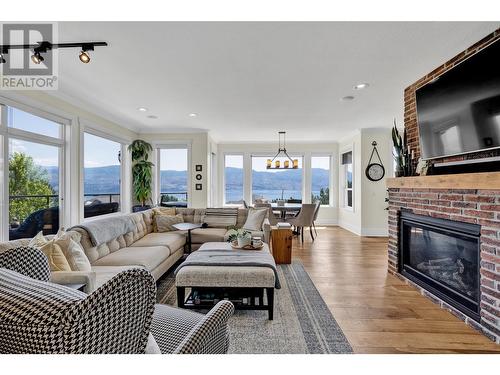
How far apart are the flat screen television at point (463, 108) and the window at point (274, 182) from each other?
17.6 feet

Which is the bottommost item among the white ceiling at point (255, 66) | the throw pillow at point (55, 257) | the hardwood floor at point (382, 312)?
the hardwood floor at point (382, 312)

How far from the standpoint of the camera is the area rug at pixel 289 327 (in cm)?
198

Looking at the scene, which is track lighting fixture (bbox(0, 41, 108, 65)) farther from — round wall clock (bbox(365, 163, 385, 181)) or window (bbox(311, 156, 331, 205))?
window (bbox(311, 156, 331, 205))

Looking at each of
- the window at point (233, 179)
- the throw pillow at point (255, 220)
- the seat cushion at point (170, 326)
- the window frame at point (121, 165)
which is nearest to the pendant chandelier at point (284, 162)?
the window at point (233, 179)

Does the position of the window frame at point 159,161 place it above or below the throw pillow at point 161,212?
above

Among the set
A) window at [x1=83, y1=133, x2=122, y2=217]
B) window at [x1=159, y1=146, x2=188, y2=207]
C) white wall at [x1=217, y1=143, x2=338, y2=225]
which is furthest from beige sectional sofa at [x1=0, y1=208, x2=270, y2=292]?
white wall at [x1=217, y1=143, x2=338, y2=225]

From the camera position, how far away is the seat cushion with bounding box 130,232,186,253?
3668 mm

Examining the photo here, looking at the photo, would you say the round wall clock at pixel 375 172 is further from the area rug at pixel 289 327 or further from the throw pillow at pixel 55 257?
the throw pillow at pixel 55 257

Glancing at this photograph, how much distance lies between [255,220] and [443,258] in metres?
2.65

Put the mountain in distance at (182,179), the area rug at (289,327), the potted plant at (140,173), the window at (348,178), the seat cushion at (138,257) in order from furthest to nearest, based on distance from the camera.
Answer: the window at (348,178)
the potted plant at (140,173)
the mountain in distance at (182,179)
the seat cushion at (138,257)
the area rug at (289,327)

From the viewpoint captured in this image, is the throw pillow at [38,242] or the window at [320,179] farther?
the window at [320,179]

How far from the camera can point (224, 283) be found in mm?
2412

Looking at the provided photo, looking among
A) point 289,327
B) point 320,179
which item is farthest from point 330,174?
point 289,327

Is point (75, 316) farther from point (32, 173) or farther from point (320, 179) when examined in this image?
point (320, 179)
